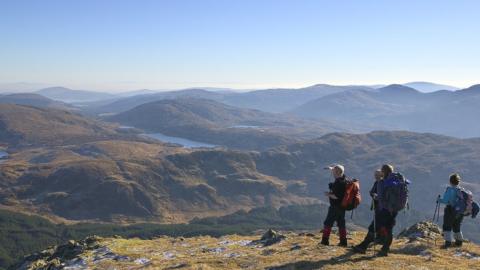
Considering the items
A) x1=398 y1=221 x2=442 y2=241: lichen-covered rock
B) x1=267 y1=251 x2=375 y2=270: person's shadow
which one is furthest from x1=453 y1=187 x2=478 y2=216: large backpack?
x1=267 y1=251 x2=375 y2=270: person's shadow

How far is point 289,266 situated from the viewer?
2289 centimetres

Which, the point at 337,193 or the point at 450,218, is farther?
the point at 450,218

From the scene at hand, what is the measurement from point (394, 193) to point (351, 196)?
7.13ft

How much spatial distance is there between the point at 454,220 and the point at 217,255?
585 inches

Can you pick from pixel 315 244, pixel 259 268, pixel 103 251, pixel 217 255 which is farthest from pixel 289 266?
pixel 103 251

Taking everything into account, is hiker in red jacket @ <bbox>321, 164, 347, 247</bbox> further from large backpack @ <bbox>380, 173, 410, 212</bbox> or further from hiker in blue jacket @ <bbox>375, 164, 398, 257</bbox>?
large backpack @ <bbox>380, 173, 410, 212</bbox>

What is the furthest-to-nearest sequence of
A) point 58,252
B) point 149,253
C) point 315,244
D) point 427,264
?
point 58,252 → point 149,253 → point 315,244 → point 427,264

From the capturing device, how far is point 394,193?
22.4 m

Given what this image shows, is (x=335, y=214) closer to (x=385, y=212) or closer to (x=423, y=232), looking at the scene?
(x=385, y=212)

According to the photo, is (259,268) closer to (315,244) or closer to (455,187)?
(315,244)

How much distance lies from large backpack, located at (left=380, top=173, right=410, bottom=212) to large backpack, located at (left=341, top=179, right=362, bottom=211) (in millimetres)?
1369

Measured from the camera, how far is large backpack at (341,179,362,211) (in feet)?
76.1

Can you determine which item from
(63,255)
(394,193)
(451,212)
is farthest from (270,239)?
(63,255)

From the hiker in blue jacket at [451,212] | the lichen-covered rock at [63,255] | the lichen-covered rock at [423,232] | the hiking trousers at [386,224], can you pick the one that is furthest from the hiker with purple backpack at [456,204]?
the lichen-covered rock at [63,255]
